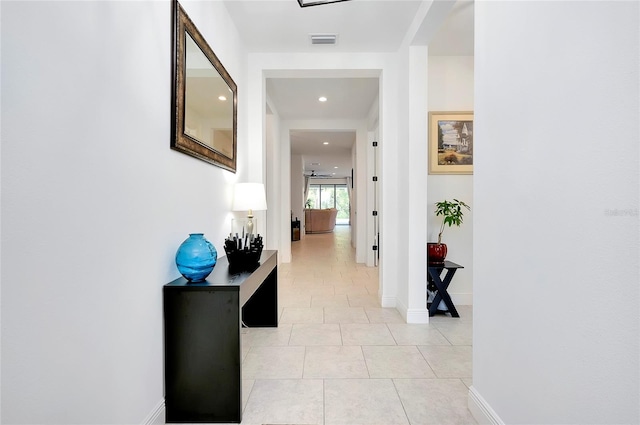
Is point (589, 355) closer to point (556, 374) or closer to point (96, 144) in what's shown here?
point (556, 374)

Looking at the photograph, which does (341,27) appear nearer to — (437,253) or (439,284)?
(437,253)

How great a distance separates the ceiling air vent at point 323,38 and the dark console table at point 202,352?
264 cm

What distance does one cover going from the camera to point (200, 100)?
2094mm

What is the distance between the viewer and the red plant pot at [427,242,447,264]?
3.27 metres

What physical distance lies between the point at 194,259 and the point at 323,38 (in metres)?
2.60

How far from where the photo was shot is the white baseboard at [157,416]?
146 cm

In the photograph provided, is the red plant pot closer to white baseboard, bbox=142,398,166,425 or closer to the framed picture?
the framed picture

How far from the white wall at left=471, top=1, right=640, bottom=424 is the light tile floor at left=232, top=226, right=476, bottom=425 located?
42 cm

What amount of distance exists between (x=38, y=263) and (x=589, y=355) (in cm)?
158

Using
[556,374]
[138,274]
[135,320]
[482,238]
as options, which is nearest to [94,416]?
[135,320]

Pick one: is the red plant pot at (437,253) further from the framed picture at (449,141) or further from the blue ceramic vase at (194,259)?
the blue ceramic vase at (194,259)

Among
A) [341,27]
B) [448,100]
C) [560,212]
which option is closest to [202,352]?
[560,212]

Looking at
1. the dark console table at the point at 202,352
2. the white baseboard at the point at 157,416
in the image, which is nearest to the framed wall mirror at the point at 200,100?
the dark console table at the point at 202,352

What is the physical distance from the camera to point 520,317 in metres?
1.28
